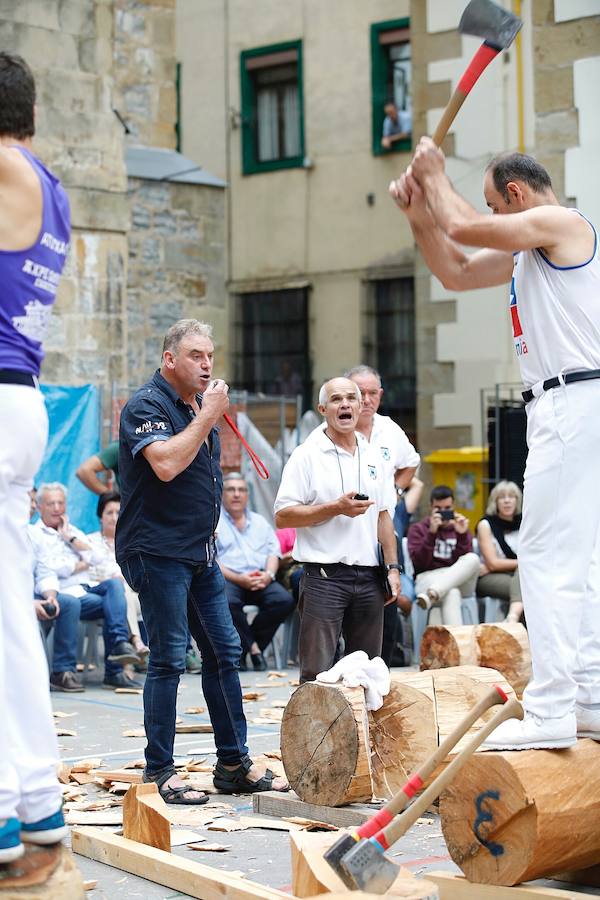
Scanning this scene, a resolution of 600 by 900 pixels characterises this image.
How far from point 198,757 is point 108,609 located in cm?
342

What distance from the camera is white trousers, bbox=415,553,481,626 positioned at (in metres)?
11.2

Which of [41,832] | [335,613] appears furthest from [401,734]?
[41,832]

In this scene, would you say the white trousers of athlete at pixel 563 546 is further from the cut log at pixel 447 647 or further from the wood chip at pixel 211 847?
the cut log at pixel 447 647

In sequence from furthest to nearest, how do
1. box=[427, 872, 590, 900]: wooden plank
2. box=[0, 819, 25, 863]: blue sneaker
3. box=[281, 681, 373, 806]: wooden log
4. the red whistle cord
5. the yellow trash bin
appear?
the yellow trash bin < the red whistle cord < box=[281, 681, 373, 806]: wooden log < box=[427, 872, 590, 900]: wooden plank < box=[0, 819, 25, 863]: blue sneaker

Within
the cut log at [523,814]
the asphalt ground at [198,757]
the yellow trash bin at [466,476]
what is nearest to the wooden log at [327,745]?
the asphalt ground at [198,757]

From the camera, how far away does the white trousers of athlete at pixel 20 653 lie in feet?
Answer: 12.8

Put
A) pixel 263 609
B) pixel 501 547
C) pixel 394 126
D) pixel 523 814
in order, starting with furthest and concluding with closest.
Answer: pixel 394 126 → pixel 501 547 → pixel 263 609 → pixel 523 814

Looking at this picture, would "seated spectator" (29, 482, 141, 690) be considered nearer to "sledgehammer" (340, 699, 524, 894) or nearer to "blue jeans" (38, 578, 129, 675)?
"blue jeans" (38, 578, 129, 675)

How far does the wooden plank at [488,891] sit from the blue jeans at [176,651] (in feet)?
6.23

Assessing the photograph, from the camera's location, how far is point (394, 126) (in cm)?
2238

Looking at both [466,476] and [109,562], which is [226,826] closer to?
[109,562]

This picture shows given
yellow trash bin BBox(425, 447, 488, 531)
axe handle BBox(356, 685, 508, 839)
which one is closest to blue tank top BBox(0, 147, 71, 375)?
axe handle BBox(356, 685, 508, 839)

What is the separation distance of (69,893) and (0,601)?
2.76 ft

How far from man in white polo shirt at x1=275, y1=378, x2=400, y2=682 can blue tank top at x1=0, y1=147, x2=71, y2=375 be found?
3.12m
